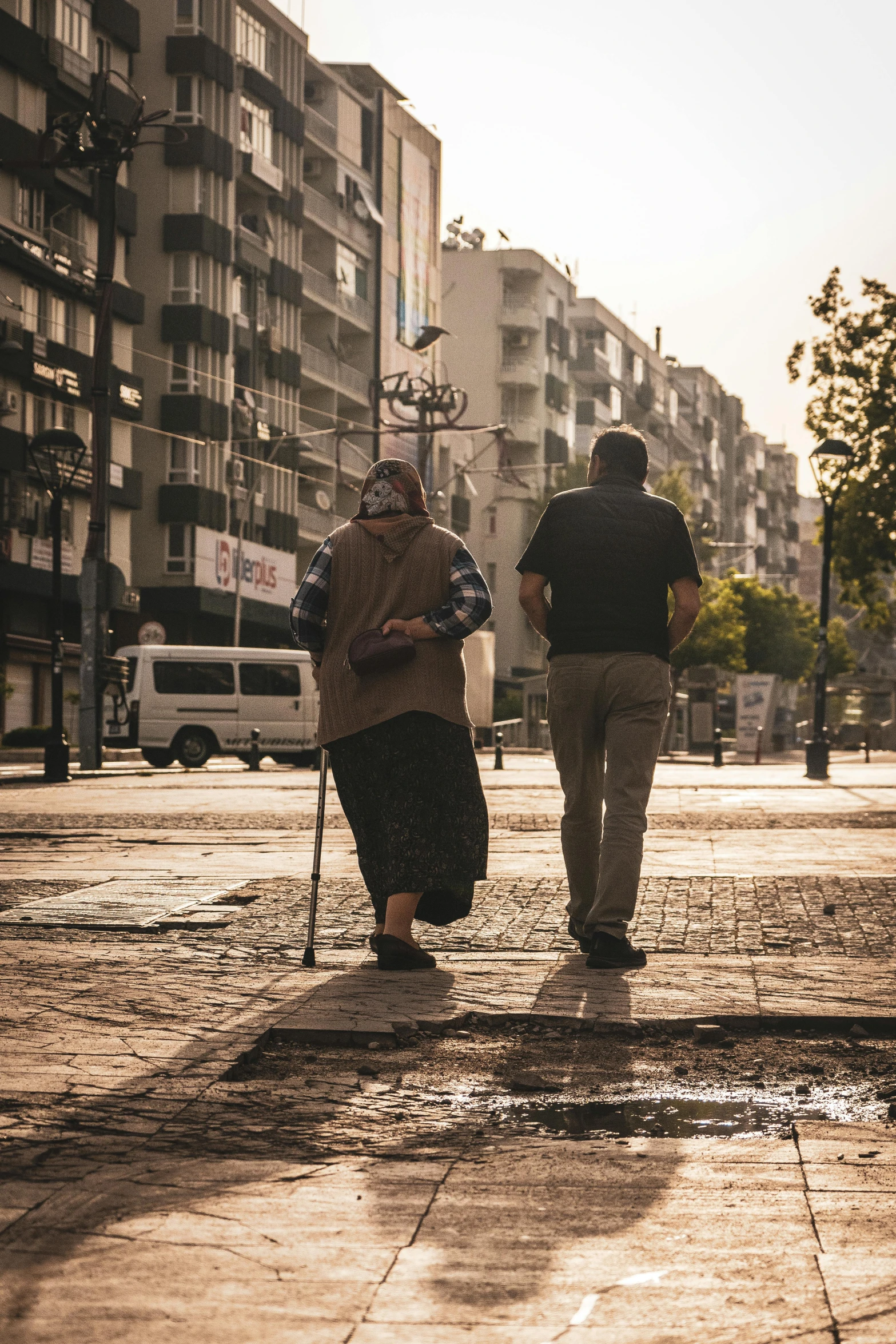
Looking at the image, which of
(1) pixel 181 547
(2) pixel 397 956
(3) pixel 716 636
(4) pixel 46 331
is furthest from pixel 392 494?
(3) pixel 716 636

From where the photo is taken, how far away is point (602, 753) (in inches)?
269

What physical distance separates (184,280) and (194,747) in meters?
24.7

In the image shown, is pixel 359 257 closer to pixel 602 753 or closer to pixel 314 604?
pixel 602 753

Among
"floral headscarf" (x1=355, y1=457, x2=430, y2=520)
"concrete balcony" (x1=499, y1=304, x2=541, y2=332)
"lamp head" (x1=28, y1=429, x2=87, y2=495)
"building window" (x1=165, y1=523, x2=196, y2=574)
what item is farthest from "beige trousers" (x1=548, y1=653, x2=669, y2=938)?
"concrete balcony" (x1=499, y1=304, x2=541, y2=332)

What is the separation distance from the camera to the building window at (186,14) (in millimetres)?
56906

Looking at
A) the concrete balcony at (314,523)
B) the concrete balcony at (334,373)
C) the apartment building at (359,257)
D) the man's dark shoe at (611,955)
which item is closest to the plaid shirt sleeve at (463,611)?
the man's dark shoe at (611,955)

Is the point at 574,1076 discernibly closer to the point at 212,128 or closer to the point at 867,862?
the point at 867,862

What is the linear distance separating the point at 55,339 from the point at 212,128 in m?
11.8

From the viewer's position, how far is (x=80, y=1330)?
Answer: 2.51 m

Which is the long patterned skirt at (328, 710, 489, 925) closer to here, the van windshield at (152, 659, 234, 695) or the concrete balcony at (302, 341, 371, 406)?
the van windshield at (152, 659, 234, 695)

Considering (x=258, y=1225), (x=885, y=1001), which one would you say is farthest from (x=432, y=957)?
(x=258, y=1225)

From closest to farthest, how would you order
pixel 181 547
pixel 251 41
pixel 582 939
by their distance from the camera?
pixel 582 939 → pixel 181 547 → pixel 251 41

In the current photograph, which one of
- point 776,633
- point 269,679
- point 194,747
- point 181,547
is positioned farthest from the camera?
point 776,633

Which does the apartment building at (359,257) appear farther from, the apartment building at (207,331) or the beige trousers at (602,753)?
the beige trousers at (602,753)
